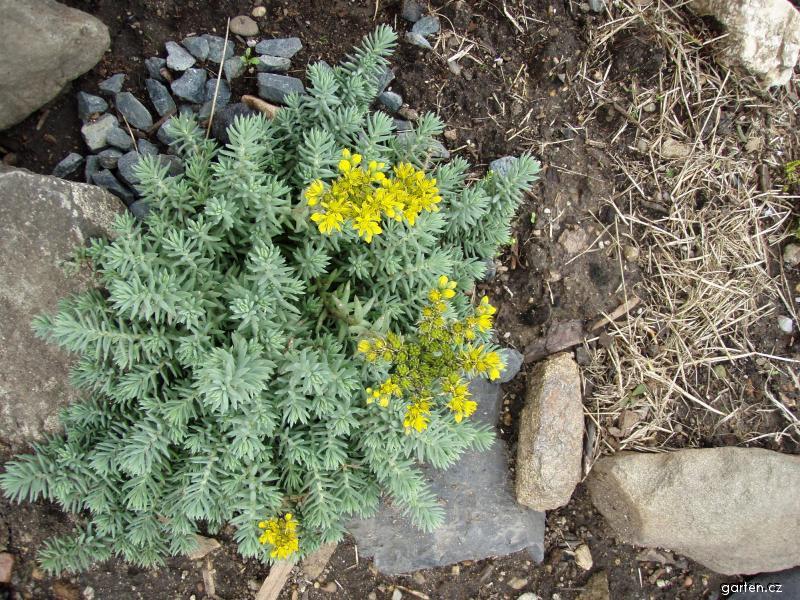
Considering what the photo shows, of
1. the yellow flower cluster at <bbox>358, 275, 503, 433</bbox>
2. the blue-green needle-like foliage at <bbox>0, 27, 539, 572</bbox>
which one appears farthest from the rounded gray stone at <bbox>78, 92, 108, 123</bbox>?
the yellow flower cluster at <bbox>358, 275, 503, 433</bbox>

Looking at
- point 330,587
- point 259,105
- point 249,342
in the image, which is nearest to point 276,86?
point 259,105

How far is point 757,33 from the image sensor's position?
470 cm

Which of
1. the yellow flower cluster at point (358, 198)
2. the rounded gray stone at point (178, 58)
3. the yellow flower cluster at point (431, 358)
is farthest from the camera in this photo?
the rounded gray stone at point (178, 58)

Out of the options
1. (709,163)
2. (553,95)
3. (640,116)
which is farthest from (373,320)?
(709,163)

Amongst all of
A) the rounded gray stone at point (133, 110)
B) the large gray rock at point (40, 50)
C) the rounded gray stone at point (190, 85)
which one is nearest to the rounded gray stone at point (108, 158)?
the rounded gray stone at point (133, 110)

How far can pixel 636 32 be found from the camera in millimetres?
4684

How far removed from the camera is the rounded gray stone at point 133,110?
13.3 feet

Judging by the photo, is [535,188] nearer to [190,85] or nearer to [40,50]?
[190,85]

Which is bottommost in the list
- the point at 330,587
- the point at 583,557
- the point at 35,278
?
the point at 330,587

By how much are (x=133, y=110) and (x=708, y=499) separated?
15.0 feet

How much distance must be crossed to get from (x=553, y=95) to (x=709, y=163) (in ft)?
4.31

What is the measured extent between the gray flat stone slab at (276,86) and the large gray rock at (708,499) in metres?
3.30

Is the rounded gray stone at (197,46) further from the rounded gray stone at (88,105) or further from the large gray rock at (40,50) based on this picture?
the rounded gray stone at (88,105)

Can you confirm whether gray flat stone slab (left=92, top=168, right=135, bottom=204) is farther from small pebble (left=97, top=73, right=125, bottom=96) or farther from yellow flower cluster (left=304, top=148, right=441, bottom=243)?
yellow flower cluster (left=304, top=148, right=441, bottom=243)
